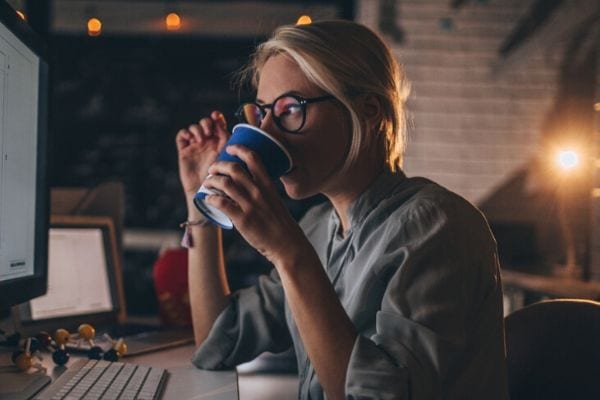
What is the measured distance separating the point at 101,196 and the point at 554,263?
3075mm

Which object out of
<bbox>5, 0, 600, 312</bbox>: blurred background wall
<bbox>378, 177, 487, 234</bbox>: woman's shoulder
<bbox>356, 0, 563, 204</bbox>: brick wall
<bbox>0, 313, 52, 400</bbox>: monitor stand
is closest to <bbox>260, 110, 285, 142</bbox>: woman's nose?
<bbox>378, 177, 487, 234</bbox>: woman's shoulder

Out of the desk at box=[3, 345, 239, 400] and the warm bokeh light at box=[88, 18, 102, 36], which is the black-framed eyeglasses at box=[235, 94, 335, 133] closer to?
the desk at box=[3, 345, 239, 400]

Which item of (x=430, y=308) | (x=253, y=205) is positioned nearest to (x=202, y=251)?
(x=253, y=205)

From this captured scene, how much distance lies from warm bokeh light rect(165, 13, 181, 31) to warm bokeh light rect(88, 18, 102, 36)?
1.38 feet

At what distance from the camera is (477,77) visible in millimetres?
4371

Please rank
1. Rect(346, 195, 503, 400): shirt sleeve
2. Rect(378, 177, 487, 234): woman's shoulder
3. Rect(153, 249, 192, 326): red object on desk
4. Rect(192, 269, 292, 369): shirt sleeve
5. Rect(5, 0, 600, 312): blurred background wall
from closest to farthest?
Rect(346, 195, 503, 400): shirt sleeve
Rect(378, 177, 487, 234): woman's shoulder
Rect(192, 269, 292, 369): shirt sleeve
Rect(153, 249, 192, 326): red object on desk
Rect(5, 0, 600, 312): blurred background wall

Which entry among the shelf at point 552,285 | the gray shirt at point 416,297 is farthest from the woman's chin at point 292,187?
the shelf at point 552,285

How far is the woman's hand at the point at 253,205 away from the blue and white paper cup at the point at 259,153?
0.7 inches

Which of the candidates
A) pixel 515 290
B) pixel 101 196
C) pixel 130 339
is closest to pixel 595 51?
pixel 515 290

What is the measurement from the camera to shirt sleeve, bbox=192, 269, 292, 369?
4.27ft

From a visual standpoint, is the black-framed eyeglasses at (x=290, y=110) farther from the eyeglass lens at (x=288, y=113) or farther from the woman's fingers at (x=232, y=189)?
the woman's fingers at (x=232, y=189)

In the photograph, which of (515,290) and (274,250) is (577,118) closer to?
(515,290)

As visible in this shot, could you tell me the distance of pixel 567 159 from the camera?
375 cm

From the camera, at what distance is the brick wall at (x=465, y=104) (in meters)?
4.34
